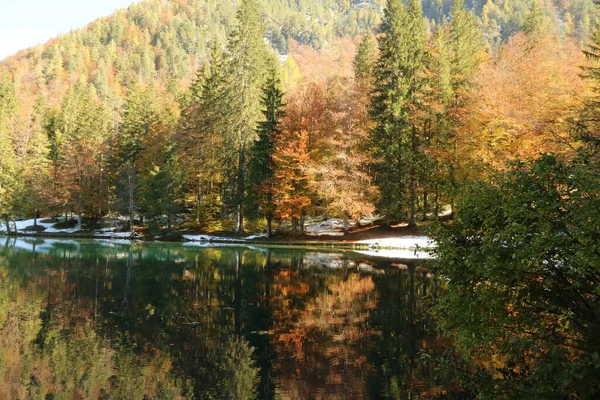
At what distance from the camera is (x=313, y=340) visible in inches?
519

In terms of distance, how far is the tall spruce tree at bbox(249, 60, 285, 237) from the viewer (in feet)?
153

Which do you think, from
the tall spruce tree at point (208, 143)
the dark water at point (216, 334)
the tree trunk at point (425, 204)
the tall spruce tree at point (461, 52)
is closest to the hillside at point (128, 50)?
the tall spruce tree at point (208, 143)

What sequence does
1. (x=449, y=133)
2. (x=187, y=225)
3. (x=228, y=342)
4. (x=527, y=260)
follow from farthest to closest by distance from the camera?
(x=187, y=225)
(x=449, y=133)
(x=228, y=342)
(x=527, y=260)

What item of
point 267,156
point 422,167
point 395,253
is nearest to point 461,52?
point 422,167

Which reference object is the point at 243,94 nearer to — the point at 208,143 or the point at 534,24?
the point at 208,143

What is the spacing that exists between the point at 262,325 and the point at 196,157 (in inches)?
1701

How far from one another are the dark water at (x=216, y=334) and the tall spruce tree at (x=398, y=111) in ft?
55.6

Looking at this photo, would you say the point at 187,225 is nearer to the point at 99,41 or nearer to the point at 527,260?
the point at 527,260

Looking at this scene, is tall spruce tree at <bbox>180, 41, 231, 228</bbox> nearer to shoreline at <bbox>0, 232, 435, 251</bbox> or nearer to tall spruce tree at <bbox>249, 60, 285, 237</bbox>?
tall spruce tree at <bbox>249, 60, 285, 237</bbox>

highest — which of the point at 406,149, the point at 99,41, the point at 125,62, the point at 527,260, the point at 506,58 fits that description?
the point at 99,41

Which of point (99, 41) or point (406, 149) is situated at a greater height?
point (99, 41)

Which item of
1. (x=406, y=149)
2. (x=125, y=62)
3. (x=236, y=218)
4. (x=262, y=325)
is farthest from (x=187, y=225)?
(x=125, y=62)

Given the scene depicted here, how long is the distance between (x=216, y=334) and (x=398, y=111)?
3327cm

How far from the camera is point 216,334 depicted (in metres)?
13.7
